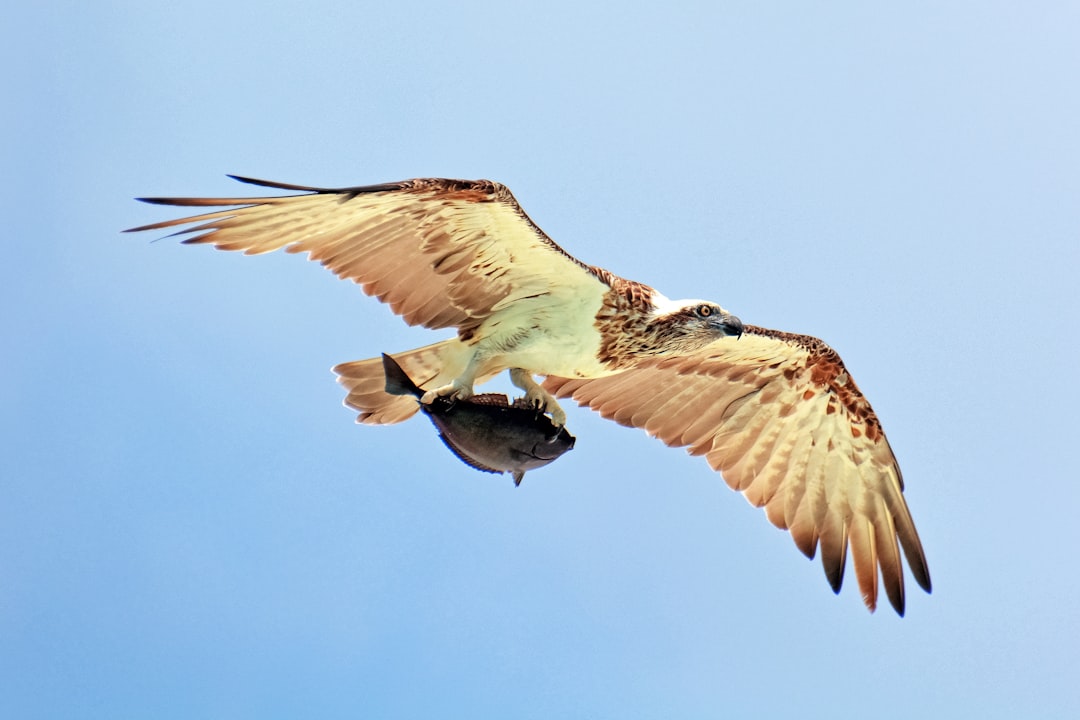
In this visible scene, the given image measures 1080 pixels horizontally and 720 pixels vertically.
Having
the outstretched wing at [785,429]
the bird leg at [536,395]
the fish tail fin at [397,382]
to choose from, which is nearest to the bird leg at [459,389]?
the fish tail fin at [397,382]

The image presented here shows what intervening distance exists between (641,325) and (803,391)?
2.16 meters

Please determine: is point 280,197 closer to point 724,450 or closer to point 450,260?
point 450,260

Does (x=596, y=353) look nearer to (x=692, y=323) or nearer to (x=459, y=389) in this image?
(x=692, y=323)

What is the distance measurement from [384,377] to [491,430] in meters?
1.54

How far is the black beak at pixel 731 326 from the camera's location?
791 centimetres

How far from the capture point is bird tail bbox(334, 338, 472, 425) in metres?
7.89

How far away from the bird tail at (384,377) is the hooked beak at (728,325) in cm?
163

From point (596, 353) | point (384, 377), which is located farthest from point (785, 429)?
point (384, 377)

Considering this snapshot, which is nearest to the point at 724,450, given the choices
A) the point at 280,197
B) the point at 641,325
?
the point at 641,325

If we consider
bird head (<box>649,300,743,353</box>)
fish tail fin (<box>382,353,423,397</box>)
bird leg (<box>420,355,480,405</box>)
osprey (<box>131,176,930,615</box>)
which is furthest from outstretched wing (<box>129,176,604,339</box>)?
fish tail fin (<box>382,353,423,397</box>)

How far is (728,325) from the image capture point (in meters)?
7.91

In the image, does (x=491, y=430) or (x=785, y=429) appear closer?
(x=491, y=430)

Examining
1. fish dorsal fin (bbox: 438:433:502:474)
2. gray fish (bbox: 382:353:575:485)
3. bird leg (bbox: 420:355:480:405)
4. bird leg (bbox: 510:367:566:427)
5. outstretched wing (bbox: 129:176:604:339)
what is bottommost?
fish dorsal fin (bbox: 438:433:502:474)

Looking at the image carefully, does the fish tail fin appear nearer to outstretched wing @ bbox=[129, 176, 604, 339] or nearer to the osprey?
the osprey
